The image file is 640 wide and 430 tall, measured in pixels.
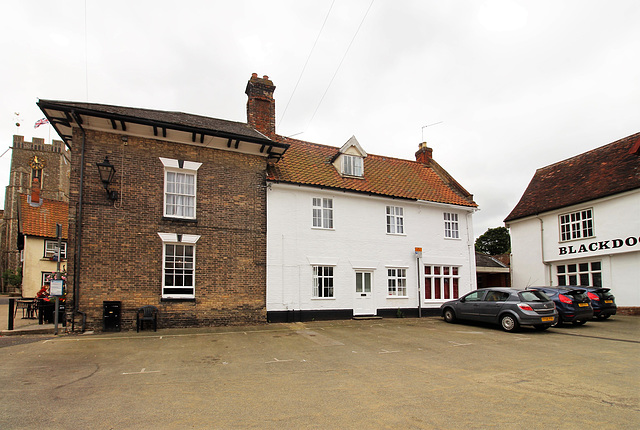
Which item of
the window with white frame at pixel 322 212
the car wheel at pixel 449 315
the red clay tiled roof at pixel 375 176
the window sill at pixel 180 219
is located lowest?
the car wheel at pixel 449 315

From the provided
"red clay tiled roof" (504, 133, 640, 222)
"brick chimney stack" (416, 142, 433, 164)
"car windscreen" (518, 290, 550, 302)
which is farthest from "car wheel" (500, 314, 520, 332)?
"brick chimney stack" (416, 142, 433, 164)

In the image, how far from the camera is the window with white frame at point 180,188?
1420 cm

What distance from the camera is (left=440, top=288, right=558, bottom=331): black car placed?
13453 millimetres

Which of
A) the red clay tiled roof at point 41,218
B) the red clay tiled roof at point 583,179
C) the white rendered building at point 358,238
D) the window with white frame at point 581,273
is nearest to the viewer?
the white rendered building at point 358,238

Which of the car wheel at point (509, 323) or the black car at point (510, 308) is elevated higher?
the black car at point (510, 308)

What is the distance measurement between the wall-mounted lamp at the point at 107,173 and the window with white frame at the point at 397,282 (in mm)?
12186

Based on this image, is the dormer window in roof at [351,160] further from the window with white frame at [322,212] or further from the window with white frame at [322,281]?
the window with white frame at [322,281]

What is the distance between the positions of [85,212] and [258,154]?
6.49m

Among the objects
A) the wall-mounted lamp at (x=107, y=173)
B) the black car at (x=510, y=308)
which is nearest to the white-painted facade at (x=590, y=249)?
the black car at (x=510, y=308)

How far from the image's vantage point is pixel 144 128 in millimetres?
13688

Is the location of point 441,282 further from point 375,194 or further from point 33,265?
point 33,265

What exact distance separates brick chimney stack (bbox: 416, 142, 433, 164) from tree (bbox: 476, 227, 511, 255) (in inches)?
1639

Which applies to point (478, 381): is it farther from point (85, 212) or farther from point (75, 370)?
point (85, 212)

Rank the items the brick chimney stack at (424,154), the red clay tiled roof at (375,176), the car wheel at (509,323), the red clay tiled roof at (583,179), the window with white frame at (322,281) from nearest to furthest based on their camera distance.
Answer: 1. the car wheel at (509,323)
2. the window with white frame at (322,281)
3. the red clay tiled roof at (375,176)
4. the red clay tiled roof at (583,179)
5. the brick chimney stack at (424,154)
